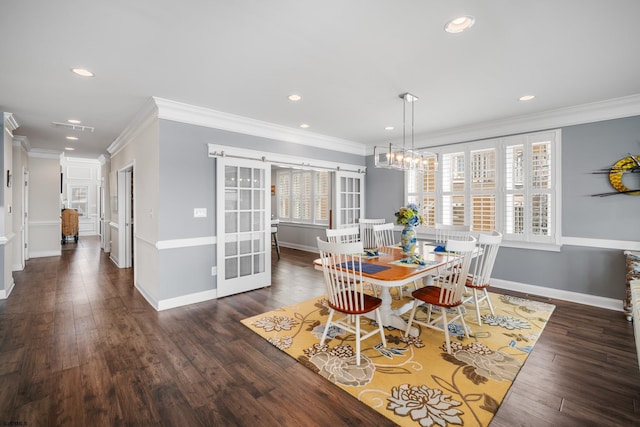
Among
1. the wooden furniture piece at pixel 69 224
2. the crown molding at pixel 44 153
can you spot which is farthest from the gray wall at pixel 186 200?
the wooden furniture piece at pixel 69 224

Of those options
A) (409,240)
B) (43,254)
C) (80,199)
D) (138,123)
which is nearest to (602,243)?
(409,240)

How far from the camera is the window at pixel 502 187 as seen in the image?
4148mm

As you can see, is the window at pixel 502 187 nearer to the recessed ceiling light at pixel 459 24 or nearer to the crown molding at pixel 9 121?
the recessed ceiling light at pixel 459 24

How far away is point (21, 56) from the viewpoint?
250 centimetres

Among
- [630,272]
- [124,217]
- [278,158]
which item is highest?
[278,158]

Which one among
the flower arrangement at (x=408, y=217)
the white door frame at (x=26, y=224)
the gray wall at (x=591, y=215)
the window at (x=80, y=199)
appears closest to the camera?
the flower arrangement at (x=408, y=217)

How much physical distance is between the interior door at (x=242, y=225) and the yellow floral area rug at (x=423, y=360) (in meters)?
1.04

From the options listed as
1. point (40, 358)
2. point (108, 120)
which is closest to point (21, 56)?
point (108, 120)

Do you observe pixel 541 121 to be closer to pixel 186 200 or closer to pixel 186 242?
pixel 186 200

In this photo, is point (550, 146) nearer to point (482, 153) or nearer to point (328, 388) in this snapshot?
point (482, 153)

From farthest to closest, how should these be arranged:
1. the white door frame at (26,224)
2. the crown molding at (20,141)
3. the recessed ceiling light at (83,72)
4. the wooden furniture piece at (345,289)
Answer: the white door frame at (26,224)
the crown molding at (20,141)
the recessed ceiling light at (83,72)
the wooden furniture piece at (345,289)

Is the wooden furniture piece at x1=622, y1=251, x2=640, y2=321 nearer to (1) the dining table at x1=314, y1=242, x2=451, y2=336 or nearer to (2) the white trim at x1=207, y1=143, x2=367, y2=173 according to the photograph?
(1) the dining table at x1=314, y1=242, x2=451, y2=336

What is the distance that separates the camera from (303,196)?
27.5 feet

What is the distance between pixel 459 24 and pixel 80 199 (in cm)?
1330
